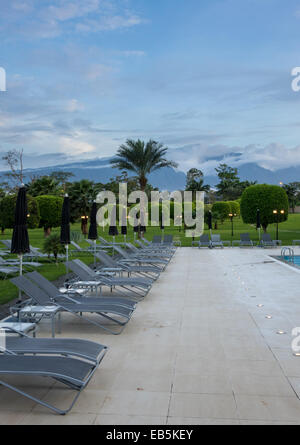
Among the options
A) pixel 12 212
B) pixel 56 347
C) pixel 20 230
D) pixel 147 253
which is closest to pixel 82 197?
pixel 12 212

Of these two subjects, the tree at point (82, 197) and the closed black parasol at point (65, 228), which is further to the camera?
the tree at point (82, 197)

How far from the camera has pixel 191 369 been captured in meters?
4.67

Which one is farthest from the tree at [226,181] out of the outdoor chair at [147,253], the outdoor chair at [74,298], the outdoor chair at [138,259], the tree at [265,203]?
the outdoor chair at [74,298]

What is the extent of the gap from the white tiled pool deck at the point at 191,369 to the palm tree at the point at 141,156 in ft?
59.3

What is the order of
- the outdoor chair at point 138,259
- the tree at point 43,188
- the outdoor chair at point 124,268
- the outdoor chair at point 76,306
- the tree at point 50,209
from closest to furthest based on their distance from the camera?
the outdoor chair at point 76,306, the outdoor chair at point 124,268, the outdoor chair at point 138,259, the tree at point 50,209, the tree at point 43,188

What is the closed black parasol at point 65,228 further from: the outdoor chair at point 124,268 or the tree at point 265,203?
the tree at point 265,203

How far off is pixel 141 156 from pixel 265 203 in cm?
995

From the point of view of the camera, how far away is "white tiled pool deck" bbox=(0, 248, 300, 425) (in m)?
3.59

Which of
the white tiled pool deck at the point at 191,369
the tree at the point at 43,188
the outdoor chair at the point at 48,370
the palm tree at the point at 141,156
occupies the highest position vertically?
the palm tree at the point at 141,156

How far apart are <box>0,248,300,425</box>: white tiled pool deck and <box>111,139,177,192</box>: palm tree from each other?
18.1 m

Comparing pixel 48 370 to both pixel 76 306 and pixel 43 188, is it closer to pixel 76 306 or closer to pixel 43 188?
pixel 76 306

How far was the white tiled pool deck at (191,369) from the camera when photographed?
3.59m

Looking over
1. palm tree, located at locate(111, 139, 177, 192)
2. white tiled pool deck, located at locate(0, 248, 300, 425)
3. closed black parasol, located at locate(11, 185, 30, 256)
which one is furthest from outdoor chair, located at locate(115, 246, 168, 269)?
palm tree, located at locate(111, 139, 177, 192)
